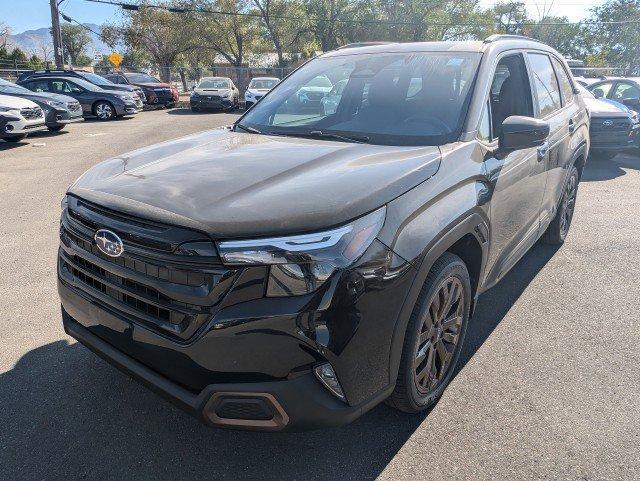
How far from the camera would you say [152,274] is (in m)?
2.04

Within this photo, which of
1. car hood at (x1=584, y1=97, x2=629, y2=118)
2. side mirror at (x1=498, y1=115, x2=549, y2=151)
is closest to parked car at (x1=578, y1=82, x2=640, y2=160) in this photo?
car hood at (x1=584, y1=97, x2=629, y2=118)

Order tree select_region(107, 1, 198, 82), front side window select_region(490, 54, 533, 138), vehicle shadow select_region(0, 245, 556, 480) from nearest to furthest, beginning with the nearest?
1. vehicle shadow select_region(0, 245, 556, 480)
2. front side window select_region(490, 54, 533, 138)
3. tree select_region(107, 1, 198, 82)

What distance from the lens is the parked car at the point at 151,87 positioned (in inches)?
969

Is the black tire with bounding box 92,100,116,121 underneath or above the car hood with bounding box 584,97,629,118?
underneath

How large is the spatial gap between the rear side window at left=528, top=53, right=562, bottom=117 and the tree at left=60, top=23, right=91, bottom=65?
71.2 metres

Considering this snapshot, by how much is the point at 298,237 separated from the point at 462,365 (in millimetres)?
1810

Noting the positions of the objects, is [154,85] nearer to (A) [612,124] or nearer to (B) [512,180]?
(A) [612,124]

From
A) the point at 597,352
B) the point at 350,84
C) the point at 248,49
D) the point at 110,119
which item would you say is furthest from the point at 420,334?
the point at 248,49

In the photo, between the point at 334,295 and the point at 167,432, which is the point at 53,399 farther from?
the point at 334,295

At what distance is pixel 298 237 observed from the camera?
6.28ft

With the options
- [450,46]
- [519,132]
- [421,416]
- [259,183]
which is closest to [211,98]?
[450,46]

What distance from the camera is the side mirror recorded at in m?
2.91

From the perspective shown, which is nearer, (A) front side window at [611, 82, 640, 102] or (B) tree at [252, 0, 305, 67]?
(A) front side window at [611, 82, 640, 102]

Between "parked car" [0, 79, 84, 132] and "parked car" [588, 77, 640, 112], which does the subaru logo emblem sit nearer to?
"parked car" [588, 77, 640, 112]
